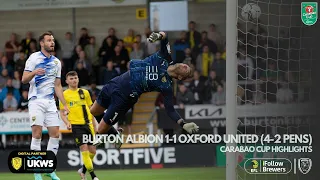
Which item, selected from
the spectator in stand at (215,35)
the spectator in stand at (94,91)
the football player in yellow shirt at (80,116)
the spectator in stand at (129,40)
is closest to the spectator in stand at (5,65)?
the spectator in stand at (94,91)

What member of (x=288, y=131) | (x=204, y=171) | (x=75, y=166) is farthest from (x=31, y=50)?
(x=288, y=131)

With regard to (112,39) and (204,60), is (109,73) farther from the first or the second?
(204,60)

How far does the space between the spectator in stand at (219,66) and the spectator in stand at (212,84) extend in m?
0.10

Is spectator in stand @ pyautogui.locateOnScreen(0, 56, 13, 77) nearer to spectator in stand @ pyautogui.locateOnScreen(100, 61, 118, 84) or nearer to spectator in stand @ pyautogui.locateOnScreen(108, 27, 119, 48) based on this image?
spectator in stand @ pyautogui.locateOnScreen(100, 61, 118, 84)

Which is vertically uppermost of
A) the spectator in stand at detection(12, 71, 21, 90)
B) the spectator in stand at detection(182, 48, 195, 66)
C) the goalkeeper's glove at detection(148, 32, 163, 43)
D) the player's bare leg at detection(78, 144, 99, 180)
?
the goalkeeper's glove at detection(148, 32, 163, 43)

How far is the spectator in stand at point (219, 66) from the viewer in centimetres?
1740

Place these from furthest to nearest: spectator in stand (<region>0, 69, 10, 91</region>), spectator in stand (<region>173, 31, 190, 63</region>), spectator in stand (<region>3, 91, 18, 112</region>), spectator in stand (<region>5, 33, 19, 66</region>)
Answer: spectator in stand (<region>5, 33, 19, 66</region>), spectator in stand (<region>0, 69, 10, 91</region>), spectator in stand (<region>173, 31, 190, 63</region>), spectator in stand (<region>3, 91, 18, 112</region>)

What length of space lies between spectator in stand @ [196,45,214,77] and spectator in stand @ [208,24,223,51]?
0.40 meters

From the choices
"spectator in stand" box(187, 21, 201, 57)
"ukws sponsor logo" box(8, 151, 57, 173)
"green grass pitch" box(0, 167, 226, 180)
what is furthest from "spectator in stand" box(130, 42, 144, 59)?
"ukws sponsor logo" box(8, 151, 57, 173)

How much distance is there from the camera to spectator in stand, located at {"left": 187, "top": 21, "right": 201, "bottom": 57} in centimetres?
1800

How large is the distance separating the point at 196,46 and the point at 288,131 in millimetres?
7068

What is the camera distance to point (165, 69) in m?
11.3

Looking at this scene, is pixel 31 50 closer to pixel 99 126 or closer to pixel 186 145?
pixel 186 145

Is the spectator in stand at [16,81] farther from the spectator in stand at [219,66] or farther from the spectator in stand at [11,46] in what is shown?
the spectator in stand at [219,66]
